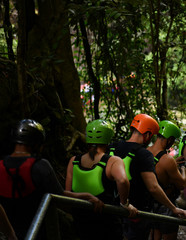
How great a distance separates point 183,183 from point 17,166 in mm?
1831

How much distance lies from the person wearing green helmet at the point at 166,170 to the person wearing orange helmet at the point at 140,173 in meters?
0.17

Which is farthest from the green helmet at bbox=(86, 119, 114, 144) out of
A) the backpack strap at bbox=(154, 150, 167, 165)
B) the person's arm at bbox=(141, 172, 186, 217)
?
the backpack strap at bbox=(154, 150, 167, 165)

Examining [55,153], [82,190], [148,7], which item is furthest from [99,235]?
[148,7]

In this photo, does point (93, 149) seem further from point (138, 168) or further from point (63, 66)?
point (63, 66)

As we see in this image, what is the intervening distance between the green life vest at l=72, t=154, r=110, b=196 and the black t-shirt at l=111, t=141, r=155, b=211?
457 mm

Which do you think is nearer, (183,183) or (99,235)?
(99,235)

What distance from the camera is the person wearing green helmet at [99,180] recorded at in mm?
2580

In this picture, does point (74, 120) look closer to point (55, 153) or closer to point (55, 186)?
point (55, 153)

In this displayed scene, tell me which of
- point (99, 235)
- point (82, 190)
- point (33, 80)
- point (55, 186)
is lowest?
point (99, 235)

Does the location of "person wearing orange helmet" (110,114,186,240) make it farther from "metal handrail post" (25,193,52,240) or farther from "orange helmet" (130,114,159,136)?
"metal handrail post" (25,193,52,240)

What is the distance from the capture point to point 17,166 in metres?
2.22

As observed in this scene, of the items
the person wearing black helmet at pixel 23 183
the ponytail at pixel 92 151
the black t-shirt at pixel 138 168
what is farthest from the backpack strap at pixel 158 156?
the person wearing black helmet at pixel 23 183

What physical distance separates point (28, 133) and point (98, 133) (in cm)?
68

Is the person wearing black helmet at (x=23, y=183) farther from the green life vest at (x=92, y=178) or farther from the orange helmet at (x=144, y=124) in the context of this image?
the orange helmet at (x=144, y=124)
